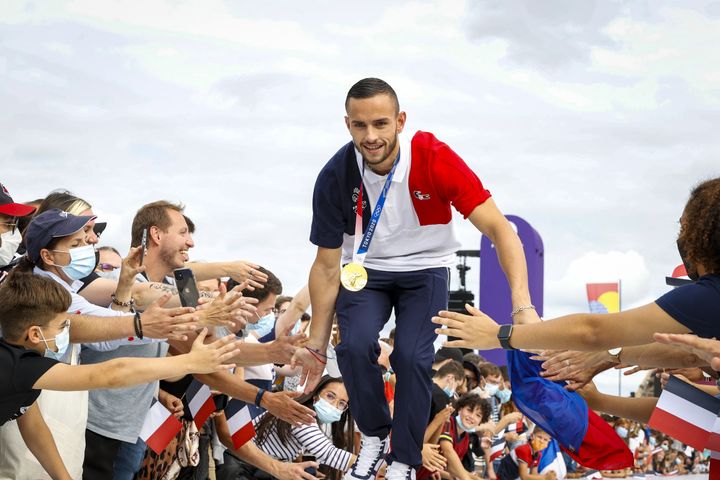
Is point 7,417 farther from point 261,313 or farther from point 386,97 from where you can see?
point 261,313

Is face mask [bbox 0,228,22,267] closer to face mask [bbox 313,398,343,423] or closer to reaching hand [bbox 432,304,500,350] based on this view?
face mask [bbox 313,398,343,423]

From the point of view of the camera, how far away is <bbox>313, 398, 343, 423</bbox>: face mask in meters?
7.30

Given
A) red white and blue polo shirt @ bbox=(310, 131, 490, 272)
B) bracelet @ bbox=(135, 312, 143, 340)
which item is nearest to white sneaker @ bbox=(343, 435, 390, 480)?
red white and blue polo shirt @ bbox=(310, 131, 490, 272)

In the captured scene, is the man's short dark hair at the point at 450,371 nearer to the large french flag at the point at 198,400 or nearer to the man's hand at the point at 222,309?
the large french flag at the point at 198,400

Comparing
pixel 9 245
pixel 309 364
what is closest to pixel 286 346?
pixel 309 364

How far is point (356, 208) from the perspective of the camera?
17.9 feet

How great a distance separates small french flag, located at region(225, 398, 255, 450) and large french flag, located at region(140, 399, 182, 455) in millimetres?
→ 950

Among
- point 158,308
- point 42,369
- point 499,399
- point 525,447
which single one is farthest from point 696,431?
point 499,399

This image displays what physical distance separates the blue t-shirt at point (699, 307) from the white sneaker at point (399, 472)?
1.91 meters

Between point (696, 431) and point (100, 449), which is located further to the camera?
point (100, 449)

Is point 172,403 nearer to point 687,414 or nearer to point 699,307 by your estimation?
point 687,414

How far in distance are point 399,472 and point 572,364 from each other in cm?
116

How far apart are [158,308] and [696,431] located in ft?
9.03

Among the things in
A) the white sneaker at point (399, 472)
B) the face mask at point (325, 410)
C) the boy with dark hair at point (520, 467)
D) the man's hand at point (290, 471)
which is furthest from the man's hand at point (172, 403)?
the boy with dark hair at point (520, 467)
